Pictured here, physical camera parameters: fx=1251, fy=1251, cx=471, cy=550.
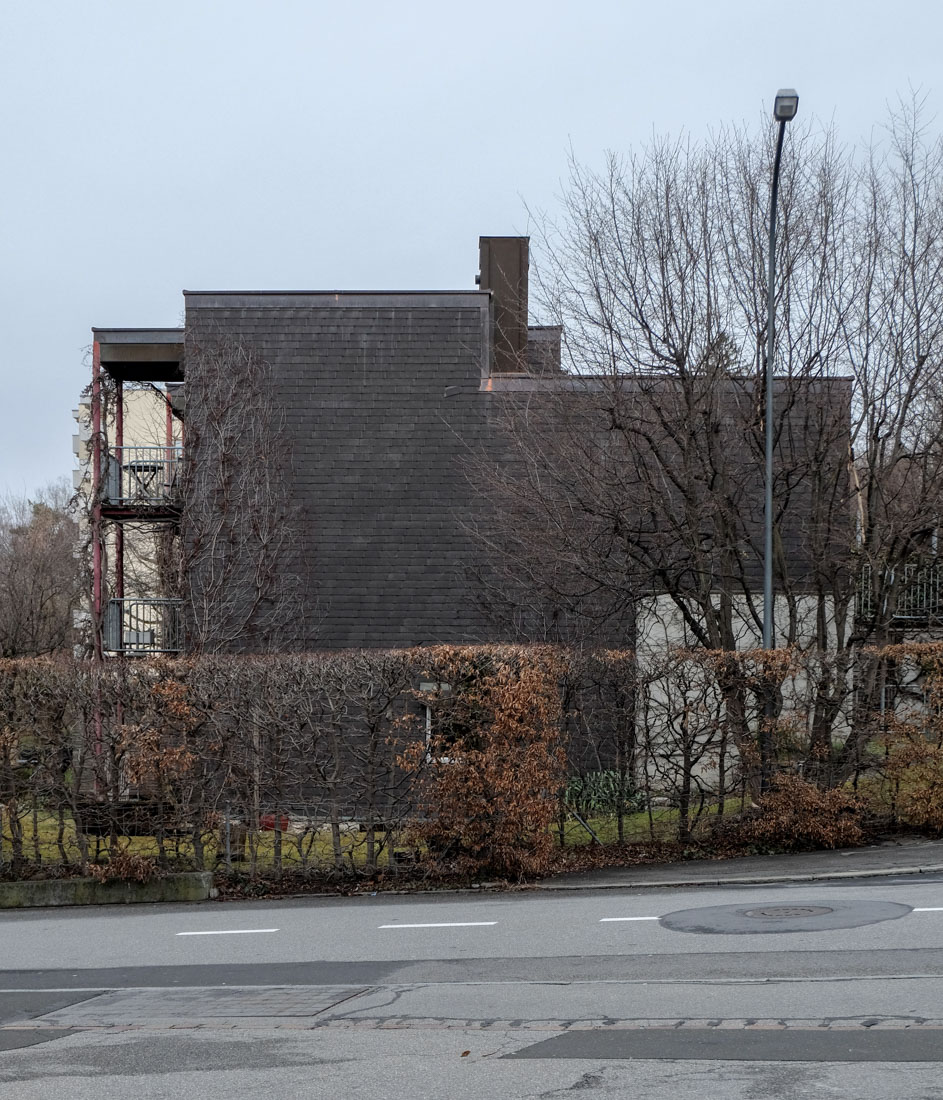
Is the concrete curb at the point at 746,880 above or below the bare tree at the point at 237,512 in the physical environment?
below

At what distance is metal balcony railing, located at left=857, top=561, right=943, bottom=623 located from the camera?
708 inches

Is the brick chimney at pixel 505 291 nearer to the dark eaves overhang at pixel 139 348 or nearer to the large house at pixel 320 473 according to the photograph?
the large house at pixel 320 473

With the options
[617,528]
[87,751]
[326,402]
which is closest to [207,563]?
[326,402]

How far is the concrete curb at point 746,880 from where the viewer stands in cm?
1382

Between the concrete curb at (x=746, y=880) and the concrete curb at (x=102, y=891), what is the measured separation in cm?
441

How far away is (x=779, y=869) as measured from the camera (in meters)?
14.6

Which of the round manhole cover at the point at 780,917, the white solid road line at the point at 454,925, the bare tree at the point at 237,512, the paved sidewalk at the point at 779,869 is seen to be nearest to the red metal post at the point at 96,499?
the bare tree at the point at 237,512

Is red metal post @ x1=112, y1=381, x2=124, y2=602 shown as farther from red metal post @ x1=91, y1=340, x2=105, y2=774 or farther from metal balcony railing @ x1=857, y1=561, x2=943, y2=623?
metal balcony railing @ x1=857, y1=561, x2=943, y2=623

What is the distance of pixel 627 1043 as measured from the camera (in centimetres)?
693

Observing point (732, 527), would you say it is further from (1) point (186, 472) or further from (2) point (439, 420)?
(1) point (186, 472)

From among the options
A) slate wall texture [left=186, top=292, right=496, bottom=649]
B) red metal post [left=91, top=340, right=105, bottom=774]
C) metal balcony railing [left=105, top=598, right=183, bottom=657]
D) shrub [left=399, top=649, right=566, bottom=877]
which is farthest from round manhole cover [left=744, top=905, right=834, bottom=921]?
red metal post [left=91, top=340, right=105, bottom=774]

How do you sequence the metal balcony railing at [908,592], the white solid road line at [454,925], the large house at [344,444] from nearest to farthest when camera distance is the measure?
the white solid road line at [454,925] → the metal balcony railing at [908,592] → the large house at [344,444]

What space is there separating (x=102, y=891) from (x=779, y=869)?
846cm

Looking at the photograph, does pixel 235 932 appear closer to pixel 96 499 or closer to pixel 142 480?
pixel 96 499
